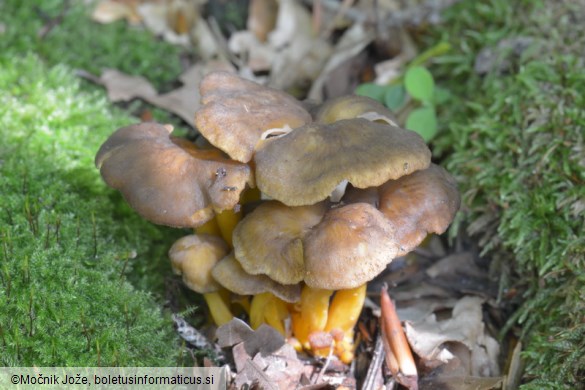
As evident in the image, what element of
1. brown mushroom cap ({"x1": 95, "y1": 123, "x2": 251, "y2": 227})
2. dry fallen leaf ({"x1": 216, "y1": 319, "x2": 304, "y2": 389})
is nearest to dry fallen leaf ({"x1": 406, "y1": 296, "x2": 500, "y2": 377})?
dry fallen leaf ({"x1": 216, "y1": 319, "x2": 304, "y2": 389})

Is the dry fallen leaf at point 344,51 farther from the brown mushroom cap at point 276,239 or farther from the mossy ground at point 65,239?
the brown mushroom cap at point 276,239

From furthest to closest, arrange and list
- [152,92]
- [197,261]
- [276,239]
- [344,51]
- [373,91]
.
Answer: [344,51], [152,92], [373,91], [197,261], [276,239]

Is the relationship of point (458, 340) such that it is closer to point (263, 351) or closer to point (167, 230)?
point (263, 351)

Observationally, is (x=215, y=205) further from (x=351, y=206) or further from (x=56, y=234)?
(x=56, y=234)

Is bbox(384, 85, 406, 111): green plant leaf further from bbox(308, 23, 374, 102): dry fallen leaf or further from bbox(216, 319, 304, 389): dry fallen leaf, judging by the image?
bbox(216, 319, 304, 389): dry fallen leaf

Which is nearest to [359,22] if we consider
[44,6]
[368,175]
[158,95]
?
[158,95]

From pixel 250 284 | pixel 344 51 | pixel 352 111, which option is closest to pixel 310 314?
pixel 250 284
